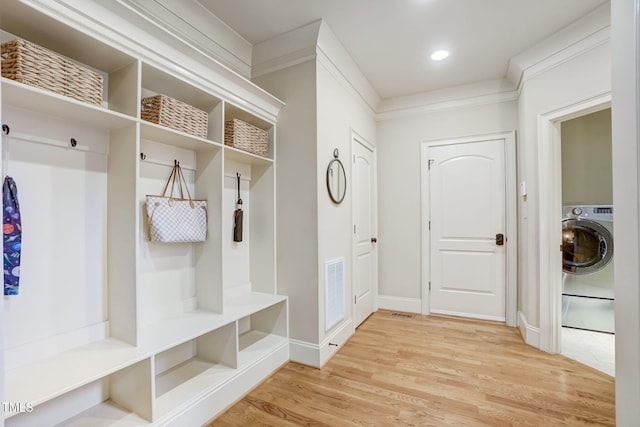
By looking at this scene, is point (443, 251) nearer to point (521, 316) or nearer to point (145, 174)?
point (521, 316)

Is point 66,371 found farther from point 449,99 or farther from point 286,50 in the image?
point 449,99

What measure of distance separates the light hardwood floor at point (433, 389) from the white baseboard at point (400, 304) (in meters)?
0.79

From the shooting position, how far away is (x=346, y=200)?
2.88 metres

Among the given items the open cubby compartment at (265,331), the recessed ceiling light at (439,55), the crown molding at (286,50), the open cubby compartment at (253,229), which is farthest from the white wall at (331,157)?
the recessed ceiling light at (439,55)

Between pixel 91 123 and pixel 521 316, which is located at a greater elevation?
pixel 91 123

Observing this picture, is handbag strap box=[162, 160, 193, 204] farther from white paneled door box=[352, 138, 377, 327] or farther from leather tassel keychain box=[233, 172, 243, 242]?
white paneled door box=[352, 138, 377, 327]

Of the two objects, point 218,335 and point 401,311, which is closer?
point 218,335

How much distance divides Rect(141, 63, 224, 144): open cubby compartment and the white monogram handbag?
346mm

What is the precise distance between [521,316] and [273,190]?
9.17 ft

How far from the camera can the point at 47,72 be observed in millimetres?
1194

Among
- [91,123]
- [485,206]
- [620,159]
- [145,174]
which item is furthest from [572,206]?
[91,123]

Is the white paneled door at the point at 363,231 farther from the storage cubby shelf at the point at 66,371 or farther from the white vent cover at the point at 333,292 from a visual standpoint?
the storage cubby shelf at the point at 66,371

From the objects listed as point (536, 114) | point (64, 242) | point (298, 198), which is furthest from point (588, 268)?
point (64, 242)

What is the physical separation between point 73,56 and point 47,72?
0.33m
